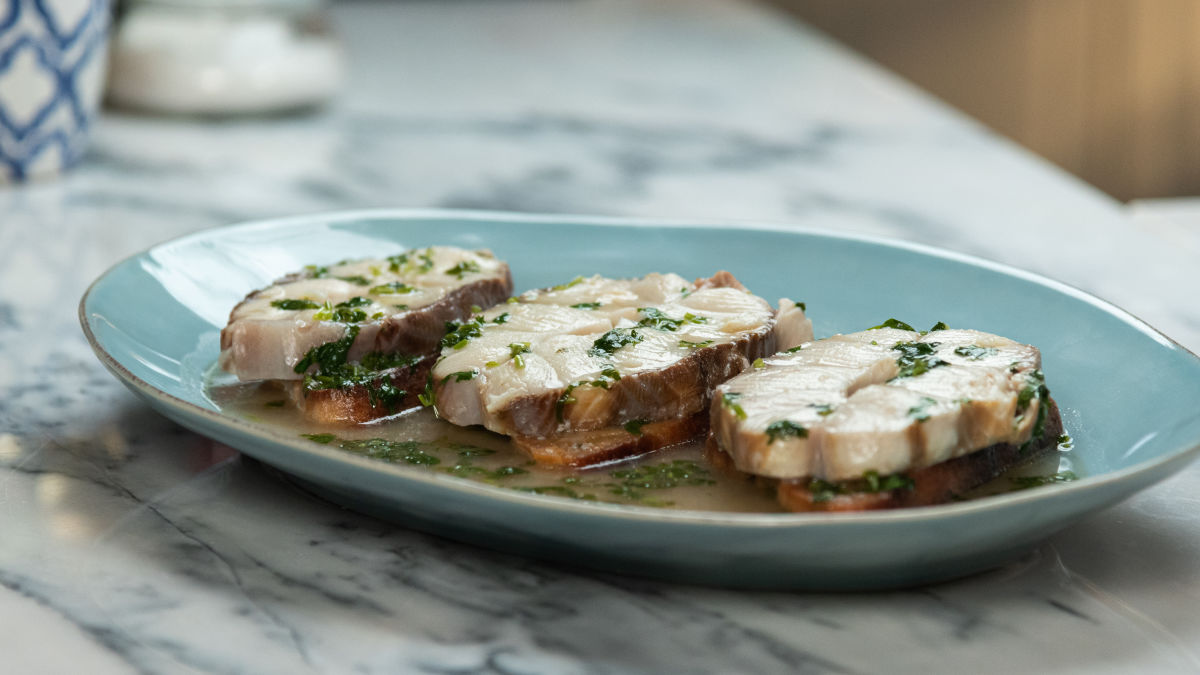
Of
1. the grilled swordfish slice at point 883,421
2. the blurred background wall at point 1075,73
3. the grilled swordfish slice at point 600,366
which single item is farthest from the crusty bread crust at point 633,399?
the blurred background wall at point 1075,73

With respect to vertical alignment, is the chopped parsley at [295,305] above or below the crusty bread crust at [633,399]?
above

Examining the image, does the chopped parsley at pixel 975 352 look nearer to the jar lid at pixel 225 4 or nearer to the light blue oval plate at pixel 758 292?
the light blue oval plate at pixel 758 292

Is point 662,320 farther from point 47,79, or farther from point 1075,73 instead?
point 1075,73

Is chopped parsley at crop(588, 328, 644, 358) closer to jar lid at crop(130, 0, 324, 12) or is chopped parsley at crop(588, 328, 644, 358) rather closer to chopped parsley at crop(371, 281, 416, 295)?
chopped parsley at crop(371, 281, 416, 295)

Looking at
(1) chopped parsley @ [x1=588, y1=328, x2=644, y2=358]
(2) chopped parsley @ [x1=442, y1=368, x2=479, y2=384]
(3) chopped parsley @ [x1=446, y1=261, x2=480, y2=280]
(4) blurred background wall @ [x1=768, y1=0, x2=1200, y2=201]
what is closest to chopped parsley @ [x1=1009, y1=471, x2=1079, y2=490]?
(1) chopped parsley @ [x1=588, y1=328, x2=644, y2=358]

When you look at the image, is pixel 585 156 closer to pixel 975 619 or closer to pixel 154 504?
pixel 154 504
